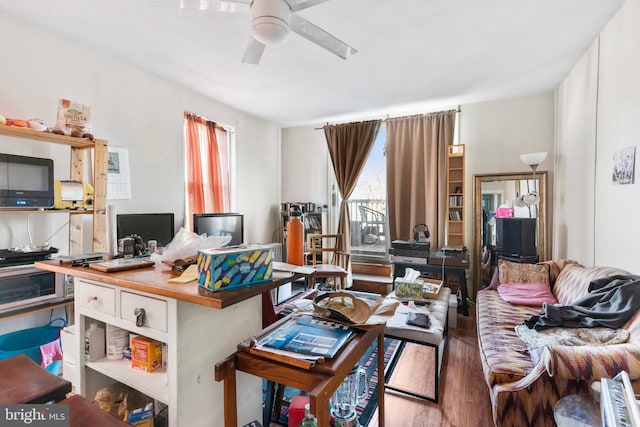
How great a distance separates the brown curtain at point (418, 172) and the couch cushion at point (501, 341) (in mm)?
1408

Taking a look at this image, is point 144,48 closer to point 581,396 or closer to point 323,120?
point 323,120

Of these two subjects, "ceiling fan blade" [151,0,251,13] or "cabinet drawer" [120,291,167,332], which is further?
"ceiling fan blade" [151,0,251,13]

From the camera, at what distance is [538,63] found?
108 inches

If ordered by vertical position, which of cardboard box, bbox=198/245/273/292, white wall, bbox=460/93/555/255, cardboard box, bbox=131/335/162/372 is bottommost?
cardboard box, bbox=131/335/162/372

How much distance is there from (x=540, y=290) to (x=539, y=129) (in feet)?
6.70

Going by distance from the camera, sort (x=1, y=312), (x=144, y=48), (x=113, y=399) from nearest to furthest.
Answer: (x=113, y=399)
(x=1, y=312)
(x=144, y=48)

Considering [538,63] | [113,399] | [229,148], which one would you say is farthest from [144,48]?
[538,63]

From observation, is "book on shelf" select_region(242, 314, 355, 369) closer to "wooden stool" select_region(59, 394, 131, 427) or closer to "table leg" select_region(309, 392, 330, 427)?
"table leg" select_region(309, 392, 330, 427)

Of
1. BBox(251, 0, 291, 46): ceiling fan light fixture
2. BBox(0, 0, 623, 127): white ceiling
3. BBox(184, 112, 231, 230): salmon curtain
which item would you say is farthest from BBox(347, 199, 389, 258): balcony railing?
BBox(251, 0, 291, 46): ceiling fan light fixture

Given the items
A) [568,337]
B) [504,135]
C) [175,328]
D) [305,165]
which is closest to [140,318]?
[175,328]

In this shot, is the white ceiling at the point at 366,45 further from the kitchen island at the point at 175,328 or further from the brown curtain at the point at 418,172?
the kitchen island at the point at 175,328

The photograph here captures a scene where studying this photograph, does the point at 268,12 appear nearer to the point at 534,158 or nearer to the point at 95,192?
the point at 95,192

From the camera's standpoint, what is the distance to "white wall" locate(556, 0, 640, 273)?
1885 mm

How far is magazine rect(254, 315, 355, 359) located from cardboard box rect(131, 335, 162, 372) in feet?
1.44
